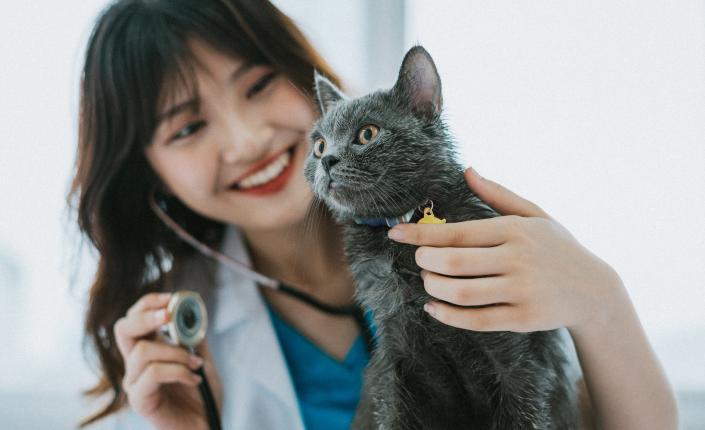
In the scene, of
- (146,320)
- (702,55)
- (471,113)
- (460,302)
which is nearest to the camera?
(460,302)

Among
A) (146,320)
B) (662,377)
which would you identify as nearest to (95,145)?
(146,320)

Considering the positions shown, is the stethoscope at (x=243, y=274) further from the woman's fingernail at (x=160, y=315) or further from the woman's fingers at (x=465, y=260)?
the woman's fingers at (x=465, y=260)

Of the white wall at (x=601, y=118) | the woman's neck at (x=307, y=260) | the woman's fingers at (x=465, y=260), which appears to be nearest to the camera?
the woman's fingers at (x=465, y=260)

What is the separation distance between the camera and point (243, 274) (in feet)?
3.46

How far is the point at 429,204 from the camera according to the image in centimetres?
51

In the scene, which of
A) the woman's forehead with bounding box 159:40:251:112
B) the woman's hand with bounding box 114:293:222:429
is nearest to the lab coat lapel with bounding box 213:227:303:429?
the woman's hand with bounding box 114:293:222:429

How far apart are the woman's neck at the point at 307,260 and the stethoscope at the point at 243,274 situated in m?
0.03

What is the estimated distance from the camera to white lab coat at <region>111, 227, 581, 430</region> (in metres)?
0.91

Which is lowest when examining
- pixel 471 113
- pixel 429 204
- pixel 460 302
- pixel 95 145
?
pixel 460 302

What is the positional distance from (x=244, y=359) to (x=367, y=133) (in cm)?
62

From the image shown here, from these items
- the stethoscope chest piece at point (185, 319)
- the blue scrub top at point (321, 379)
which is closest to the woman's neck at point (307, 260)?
the blue scrub top at point (321, 379)

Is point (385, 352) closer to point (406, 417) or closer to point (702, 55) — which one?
point (406, 417)

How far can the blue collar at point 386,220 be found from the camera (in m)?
0.51

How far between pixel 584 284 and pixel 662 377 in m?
0.18
